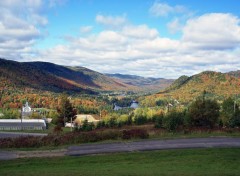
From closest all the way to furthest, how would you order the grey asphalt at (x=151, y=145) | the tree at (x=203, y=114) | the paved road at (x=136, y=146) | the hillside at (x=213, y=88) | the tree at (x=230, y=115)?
the paved road at (x=136, y=146) → the grey asphalt at (x=151, y=145) → the tree at (x=230, y=115) → the tree at (x=203, y=114) → the hillside at (x=213, y=88)

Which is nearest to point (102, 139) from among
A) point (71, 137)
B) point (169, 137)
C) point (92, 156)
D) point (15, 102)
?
point (71, 137)

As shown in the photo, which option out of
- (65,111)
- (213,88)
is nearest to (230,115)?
(65,111)

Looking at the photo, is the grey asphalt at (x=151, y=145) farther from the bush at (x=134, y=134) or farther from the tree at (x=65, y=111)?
the tree at (x=65, y=111)

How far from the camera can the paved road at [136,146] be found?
81.1 ft

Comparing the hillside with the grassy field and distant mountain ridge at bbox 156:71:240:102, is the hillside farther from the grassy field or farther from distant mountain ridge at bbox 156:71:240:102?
the grassy field

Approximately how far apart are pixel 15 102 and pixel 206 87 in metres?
102

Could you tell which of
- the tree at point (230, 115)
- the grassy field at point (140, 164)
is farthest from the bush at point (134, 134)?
the tree at point (230, 115)

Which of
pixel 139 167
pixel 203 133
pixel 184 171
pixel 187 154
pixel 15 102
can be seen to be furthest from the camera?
pixel 15 102

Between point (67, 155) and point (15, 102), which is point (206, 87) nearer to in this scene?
point (15, 102)

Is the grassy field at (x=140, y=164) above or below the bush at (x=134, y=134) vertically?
below

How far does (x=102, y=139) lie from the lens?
102 ft

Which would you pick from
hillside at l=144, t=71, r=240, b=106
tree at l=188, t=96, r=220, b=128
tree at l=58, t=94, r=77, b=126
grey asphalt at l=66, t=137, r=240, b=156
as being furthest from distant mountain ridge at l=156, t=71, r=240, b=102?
grey asphalt at l=66, t=137, r=240, b=156

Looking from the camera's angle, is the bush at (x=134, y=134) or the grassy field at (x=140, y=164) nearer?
the grassy field at (x=140, y=164)

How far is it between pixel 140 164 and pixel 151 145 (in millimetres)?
7423
